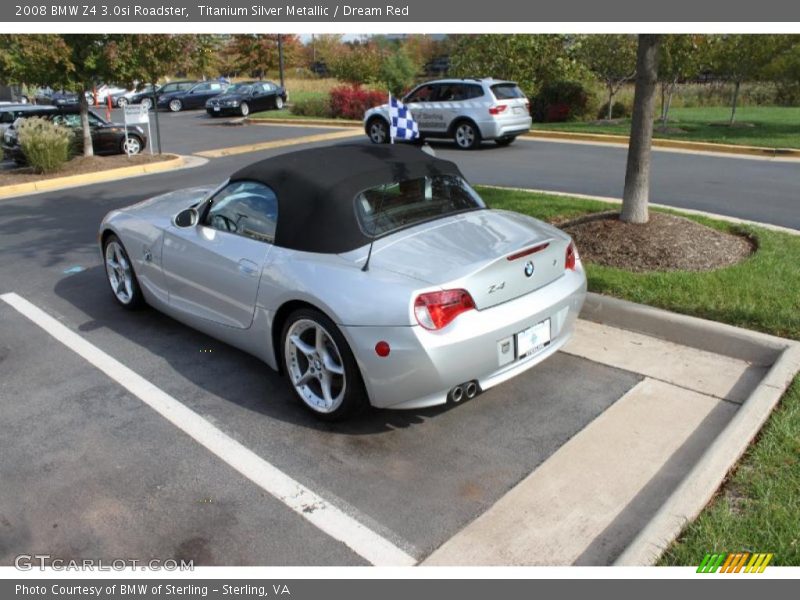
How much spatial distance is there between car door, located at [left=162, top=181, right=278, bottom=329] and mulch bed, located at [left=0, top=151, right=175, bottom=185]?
9886 mm

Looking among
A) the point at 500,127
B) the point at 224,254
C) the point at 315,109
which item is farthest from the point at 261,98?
the point at 224,254

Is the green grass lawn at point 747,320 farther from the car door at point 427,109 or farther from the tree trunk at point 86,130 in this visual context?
the tree trunk at point 86,130

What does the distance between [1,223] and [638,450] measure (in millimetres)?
9581

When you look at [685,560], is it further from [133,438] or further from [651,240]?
[651,240]

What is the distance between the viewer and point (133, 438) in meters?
4.03

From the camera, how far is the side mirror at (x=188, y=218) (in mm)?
4973

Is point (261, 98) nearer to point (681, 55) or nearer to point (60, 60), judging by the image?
point (60, 60)

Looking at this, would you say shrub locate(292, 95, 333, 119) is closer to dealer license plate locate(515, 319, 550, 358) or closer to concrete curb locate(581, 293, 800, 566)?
concrete curb locate(581, 293, 800, 566)

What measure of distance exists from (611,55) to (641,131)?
55.9ft

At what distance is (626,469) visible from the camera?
3.59 m

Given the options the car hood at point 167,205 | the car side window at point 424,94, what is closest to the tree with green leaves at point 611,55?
the car side window at point 424,94

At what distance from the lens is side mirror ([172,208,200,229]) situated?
497cm

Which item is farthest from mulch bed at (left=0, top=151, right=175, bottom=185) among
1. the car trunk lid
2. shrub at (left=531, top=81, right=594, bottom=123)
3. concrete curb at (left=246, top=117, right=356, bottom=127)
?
shrub at (left=531, top=81, right=594, bottom=123)

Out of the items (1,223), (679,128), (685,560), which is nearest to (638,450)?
(685,560)
